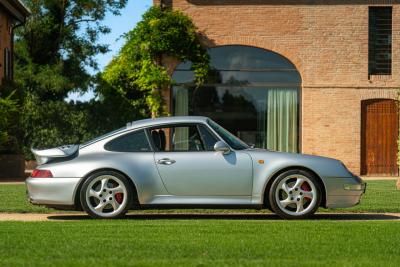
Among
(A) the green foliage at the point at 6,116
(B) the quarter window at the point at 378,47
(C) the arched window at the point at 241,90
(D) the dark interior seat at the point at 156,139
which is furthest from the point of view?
(B) the quarter window at the point at 378,47

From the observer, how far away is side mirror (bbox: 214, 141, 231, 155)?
10.4 m

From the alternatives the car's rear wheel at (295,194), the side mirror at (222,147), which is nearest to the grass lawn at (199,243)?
the car's rear wheel at (295,194)

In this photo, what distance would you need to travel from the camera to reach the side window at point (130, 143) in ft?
34.9

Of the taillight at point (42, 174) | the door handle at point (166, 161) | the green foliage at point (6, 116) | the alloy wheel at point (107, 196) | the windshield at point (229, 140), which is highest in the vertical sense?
the green foliage at point (6, 116)

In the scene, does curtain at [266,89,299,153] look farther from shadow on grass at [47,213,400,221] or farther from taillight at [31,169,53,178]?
taillight at [31,169,53,178]

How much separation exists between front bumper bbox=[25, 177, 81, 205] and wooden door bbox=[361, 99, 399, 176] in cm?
1779

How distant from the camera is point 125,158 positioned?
1047 centimetres

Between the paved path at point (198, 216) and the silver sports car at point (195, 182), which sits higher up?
the silver sports car at point (195, 182)

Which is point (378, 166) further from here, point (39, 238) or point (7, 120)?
point (39, 238)

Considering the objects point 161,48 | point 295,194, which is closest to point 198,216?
point 295,194

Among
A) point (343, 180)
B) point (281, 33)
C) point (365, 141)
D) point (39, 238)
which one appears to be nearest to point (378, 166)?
point (365, 141)

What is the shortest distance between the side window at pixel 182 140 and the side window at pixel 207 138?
0.02 m

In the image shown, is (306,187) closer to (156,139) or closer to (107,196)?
(156,139)

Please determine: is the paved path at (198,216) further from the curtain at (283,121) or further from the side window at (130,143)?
the curtain at (283,121)
